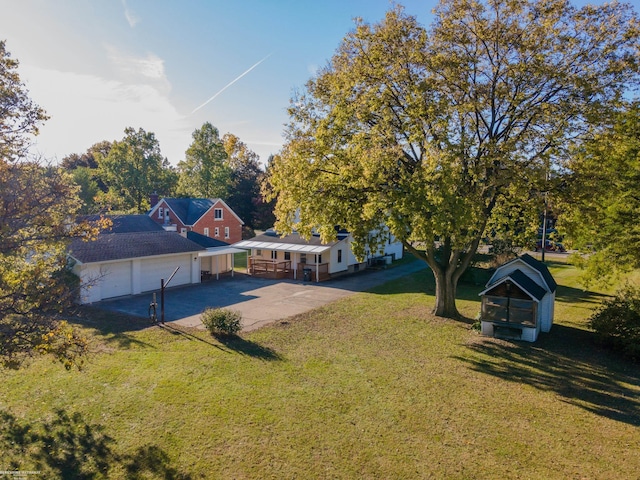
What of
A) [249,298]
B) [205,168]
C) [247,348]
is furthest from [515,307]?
[205,168]

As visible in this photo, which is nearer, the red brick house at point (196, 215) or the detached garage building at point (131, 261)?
the detached garage building at point (131, 261)

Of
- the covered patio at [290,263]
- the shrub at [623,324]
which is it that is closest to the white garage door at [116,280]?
the covered patio at [290,263]

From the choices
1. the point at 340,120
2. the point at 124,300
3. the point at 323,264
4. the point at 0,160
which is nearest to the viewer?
the point at 0,160

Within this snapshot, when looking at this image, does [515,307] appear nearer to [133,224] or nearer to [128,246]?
[128,246]

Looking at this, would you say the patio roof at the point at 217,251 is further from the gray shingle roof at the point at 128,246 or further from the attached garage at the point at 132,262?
the gray shingle roof at the point at 128,246

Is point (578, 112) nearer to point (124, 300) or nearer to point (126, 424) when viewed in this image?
point (126, 424)

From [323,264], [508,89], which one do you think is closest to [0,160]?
[508,89]
